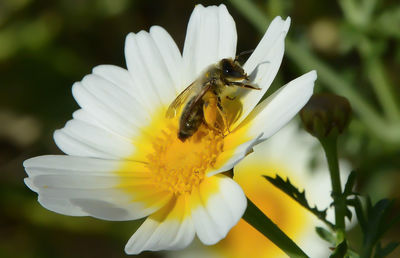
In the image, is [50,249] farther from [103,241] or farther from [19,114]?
[19,114]

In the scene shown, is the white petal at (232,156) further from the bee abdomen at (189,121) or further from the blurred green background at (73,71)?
the blurred green background at (73,71)

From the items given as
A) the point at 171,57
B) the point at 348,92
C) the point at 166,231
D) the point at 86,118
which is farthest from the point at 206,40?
the point at 348,92

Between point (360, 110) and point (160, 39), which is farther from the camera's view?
point (360, 110)

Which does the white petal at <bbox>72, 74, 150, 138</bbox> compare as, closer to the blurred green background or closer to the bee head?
the bee head

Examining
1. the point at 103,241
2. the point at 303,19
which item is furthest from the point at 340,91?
the point at 103,241

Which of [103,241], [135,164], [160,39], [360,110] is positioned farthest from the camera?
[103,241]

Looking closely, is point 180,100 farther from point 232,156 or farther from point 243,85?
point 232,156
